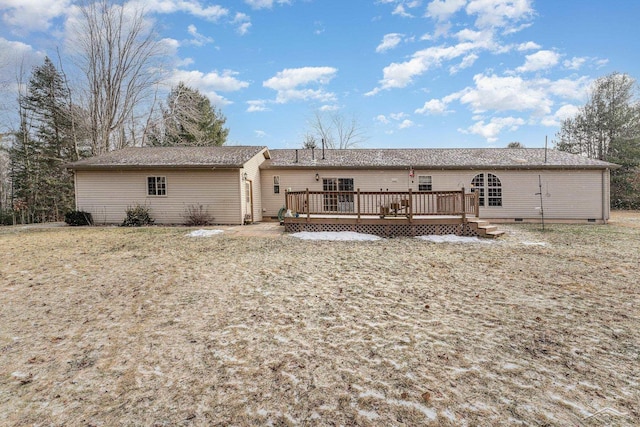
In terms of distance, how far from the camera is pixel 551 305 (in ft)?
13.2

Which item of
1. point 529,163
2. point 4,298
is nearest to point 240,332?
point 4,298

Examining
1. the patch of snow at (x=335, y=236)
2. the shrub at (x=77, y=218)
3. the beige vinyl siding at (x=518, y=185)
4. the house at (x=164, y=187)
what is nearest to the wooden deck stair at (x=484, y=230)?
the patch of snow at (x=335, y=236)

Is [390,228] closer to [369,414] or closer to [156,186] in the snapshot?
[369,414]

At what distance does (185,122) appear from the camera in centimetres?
2327

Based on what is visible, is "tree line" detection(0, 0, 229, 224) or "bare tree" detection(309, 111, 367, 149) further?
"bare tree" detection(309, 111, 367, 149)

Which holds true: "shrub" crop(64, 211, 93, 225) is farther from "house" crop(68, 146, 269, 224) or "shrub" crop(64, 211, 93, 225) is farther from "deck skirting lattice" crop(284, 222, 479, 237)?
"deck skirting lattice" crop(284, 222, 479, 237)

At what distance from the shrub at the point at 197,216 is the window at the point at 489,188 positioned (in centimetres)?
1287

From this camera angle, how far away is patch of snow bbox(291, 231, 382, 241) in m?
9.62

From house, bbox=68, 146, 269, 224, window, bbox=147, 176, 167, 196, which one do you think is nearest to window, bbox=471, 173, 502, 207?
house, bbox=68, 146, 269, 224

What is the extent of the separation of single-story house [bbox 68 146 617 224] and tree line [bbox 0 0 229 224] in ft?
26.8

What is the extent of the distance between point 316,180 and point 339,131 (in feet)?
56.3

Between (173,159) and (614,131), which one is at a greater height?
(614,131)

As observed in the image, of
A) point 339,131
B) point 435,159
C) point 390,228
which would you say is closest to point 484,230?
point 390,228

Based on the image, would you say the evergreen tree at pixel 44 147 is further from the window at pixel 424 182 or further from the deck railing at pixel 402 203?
the window at pixel 424 182
